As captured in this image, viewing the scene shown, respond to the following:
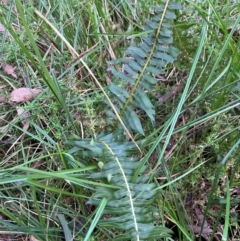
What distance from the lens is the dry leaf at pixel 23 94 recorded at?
1521 millimetres

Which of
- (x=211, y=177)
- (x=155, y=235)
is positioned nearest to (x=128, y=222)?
(x=155, y=235)

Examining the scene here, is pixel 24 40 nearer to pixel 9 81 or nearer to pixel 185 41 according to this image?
pixel 9 81

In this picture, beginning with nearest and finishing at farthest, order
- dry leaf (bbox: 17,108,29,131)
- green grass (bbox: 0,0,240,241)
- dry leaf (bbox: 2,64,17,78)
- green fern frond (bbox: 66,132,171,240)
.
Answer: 1. green fern frond (bbox: 66,132,171,240)
2. green grass (bbox: 0,0,240,241)
3. dry leaf (bbox: 17,108,29,131)
4. dry leaf (bbox: 2,64,17,78)

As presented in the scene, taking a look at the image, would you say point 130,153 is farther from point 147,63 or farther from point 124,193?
point 147,63

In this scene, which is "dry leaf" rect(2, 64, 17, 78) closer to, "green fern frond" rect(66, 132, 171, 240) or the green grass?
the green grass

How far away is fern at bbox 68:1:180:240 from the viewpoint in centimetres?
105

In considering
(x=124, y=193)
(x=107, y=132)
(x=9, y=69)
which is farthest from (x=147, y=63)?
(x=9, y=69)

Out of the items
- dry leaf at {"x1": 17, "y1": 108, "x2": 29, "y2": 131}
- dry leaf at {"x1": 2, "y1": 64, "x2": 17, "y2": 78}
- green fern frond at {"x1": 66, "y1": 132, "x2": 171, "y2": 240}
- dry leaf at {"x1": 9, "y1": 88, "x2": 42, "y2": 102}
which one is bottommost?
green fern frond at {"x1": 66, "y1": 132, "x2": 171, "y2": 240}

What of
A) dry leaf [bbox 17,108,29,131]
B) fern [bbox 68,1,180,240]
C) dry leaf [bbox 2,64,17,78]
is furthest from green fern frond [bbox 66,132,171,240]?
dry leaf [bbox 2,64,17,78]

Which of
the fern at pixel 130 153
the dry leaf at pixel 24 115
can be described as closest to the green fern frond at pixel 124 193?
the fern at pixel 130 153

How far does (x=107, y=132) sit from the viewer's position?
1283 millimetres

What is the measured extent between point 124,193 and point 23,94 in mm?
635

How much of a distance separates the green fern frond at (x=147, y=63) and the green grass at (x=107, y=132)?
0.04 metres

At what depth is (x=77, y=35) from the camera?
1587mm
